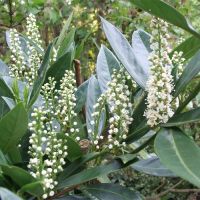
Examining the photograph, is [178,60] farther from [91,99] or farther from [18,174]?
[18,174]

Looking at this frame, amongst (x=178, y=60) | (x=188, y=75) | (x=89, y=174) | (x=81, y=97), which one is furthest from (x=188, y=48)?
(x=89, y=174)

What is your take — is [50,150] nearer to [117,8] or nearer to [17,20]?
[17,20]

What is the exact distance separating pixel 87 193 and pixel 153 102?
0.28 metres

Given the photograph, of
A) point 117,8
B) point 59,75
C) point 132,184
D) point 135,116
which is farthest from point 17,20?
point 135,116

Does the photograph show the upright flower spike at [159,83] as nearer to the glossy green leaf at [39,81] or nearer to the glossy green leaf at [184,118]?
the glossy green leaf at [184,118]

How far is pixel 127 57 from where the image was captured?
1127mm

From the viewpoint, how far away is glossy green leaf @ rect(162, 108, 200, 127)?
36.6 inches

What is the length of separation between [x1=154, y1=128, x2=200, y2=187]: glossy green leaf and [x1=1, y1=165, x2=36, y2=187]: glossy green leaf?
0.86 ft

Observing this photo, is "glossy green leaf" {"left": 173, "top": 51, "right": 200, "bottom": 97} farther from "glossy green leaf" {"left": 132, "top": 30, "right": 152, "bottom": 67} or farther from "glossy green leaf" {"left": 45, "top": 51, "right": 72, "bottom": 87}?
"glossy green leaf" {"left": 45, "top": 51, "right": 72, "bottom": 87}

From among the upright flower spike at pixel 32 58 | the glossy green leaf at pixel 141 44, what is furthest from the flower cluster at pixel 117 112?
the upright flower spike at pixel 32 58

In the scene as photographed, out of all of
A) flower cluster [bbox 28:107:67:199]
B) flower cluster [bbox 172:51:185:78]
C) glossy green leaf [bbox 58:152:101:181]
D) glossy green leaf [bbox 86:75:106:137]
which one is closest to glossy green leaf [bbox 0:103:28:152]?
flower cluster [bbox 28:107:67:199]

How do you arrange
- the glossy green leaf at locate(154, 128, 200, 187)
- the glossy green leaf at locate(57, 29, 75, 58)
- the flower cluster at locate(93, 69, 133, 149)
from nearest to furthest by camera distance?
the glossy green leaf at locate(154, 128, 200, 187)
the flower cluster at locate(93, 69, 133, 149)
the glossy green leaf at locate(57, 29, 75, 58)

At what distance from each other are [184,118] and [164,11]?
0.22 m

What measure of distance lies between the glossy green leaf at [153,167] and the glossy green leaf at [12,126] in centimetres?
28
